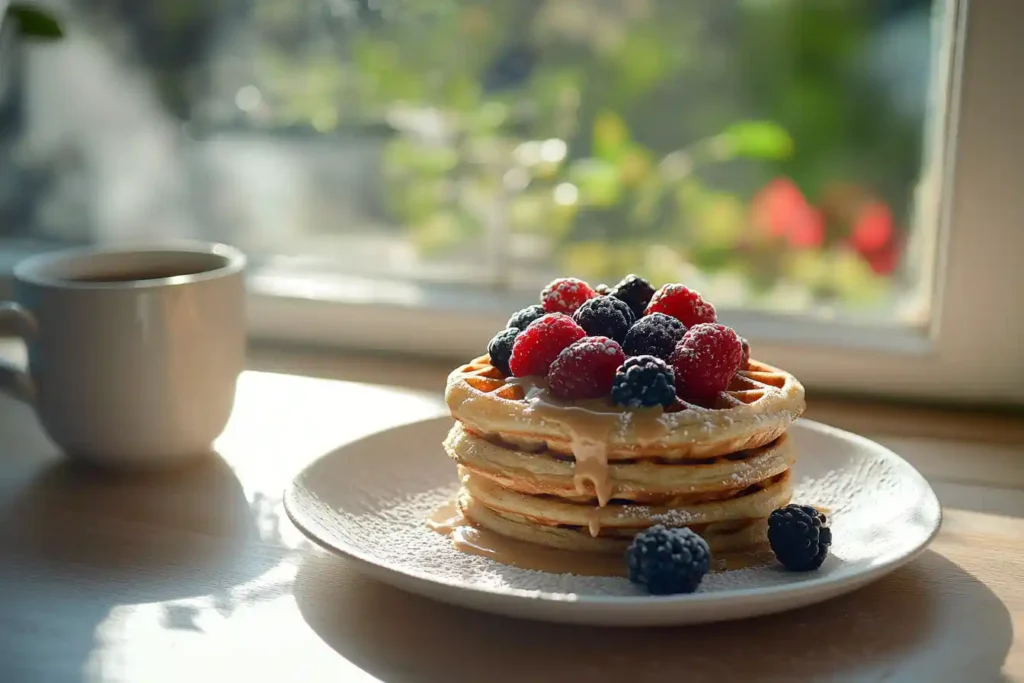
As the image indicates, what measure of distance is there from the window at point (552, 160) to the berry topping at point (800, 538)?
627mm

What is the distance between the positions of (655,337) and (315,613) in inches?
13.7

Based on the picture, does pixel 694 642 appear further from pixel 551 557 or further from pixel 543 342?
pixel 543 342

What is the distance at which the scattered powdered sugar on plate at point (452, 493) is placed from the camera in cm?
86

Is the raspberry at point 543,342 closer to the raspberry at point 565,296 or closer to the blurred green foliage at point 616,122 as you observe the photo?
the raspberry at point 565,296

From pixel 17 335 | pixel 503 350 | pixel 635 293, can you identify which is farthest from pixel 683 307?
pixel 17 335

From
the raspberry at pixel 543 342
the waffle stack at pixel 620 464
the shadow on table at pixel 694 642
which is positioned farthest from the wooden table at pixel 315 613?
the raspberry at pixel 543 342

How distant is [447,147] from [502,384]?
81 cm

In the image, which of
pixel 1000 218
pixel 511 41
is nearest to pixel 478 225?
pixel 511 41

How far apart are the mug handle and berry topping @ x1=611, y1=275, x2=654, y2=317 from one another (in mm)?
578

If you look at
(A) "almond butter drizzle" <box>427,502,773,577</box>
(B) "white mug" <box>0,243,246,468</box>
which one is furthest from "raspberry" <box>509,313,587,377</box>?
(B) "white mug" <box>0,243,246,468</box>

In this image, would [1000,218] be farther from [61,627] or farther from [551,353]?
[61,627]

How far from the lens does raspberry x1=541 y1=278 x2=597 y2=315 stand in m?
1.07

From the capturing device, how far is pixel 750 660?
0.80 metres

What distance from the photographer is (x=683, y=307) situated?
103 centimetres
